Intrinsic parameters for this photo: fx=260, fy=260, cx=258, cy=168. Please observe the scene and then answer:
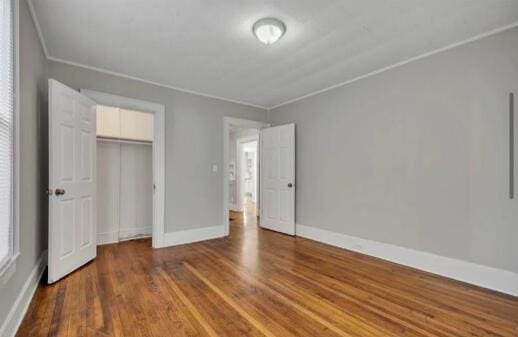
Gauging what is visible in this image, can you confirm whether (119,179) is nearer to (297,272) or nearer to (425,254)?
(297,272)

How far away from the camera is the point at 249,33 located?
2.49m

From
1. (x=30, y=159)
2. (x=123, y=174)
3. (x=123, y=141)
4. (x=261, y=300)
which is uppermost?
(x=123, y=141)

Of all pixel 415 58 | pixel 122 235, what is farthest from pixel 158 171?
pixel 415 58

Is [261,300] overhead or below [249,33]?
below

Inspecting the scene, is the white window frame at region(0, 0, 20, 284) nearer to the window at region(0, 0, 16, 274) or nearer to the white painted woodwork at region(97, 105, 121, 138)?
the window at region(0, 0, 16, 274)

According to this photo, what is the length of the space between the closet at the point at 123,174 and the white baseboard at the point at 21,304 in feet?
4.44

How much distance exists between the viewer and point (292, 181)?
457cm

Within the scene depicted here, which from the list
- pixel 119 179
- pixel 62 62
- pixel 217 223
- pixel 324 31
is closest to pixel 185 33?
pixel 324 31

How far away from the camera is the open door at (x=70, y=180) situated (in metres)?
2.56

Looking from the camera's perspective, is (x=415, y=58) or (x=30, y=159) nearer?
(x=30, y=159)

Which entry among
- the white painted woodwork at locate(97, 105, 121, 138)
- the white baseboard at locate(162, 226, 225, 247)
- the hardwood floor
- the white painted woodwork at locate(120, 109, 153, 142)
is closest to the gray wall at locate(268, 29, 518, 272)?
the hardwood floor

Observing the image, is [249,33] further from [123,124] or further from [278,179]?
[278,179]

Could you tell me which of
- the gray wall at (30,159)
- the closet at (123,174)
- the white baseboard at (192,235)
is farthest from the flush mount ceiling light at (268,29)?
the white baseboard at (192,235)

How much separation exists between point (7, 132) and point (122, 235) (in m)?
2.85
